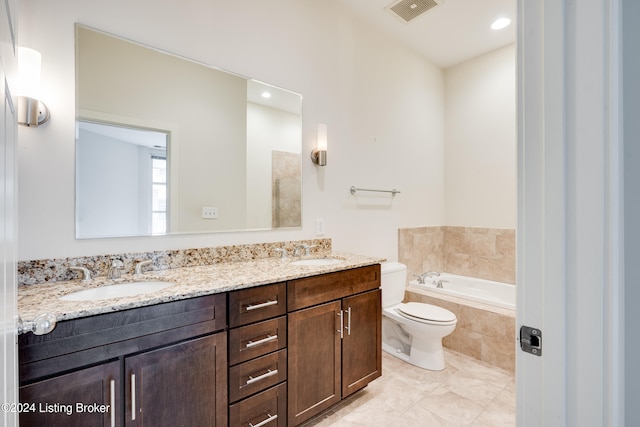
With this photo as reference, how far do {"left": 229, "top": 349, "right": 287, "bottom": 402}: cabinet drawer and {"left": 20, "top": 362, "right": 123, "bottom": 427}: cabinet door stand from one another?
42cm

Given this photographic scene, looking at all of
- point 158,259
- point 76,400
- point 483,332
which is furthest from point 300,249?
point 483,332

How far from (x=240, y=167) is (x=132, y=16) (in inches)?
36.1

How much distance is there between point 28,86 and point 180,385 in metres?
1.32

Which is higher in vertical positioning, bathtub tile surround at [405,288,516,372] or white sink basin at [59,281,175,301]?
white sink basin at [59,281,175,301]

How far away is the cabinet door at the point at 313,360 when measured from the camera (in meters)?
1.53

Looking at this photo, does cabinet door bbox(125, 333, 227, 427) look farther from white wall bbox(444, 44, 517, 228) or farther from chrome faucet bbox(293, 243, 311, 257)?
white wall bbox(444, 44, 517, 228)

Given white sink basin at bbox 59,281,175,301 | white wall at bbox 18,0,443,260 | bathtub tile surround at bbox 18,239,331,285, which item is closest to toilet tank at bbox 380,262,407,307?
white wall at bbox 18,0,443,260

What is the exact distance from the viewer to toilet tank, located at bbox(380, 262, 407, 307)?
8.04 ft

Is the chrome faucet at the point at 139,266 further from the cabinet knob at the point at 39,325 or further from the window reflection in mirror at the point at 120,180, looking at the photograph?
the cabinet knob at the point at 39,325

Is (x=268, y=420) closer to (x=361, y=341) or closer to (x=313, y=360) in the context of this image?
(x=313, y=360)

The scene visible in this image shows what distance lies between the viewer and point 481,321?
2.47m

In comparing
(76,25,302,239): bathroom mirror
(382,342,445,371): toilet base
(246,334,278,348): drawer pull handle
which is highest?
(76,25,302,239): bathroom mirror

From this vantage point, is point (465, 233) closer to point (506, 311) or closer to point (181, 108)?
point (506, 311)

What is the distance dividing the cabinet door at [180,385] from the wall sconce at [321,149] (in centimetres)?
138
